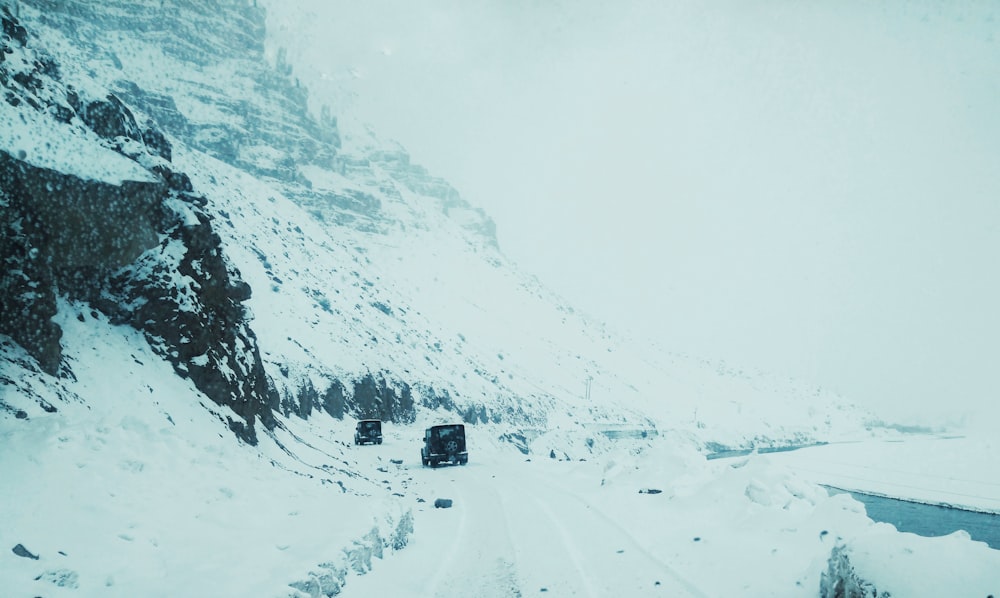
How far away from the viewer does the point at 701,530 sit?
1090 cm

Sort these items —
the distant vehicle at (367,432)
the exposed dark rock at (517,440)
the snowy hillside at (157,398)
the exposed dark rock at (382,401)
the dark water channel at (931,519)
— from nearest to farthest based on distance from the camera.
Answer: the snowy hillside at (157,398) < the dark water channel at (931,519) < the distant vehicle at (367,432) < the exposed dark rock at (382,401) < the exposed dark rock at (517,440)

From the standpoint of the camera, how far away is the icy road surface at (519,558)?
8109 mm

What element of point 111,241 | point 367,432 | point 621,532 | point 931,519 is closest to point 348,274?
point 367,432

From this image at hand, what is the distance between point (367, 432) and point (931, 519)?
130 feet

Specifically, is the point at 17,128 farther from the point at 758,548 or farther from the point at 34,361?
the point at 758,548

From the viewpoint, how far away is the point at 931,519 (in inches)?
1273

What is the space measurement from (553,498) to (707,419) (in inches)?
4113

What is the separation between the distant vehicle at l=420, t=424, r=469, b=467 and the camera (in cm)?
2855

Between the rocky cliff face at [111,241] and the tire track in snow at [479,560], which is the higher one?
the rocky cliff face at [111,241]

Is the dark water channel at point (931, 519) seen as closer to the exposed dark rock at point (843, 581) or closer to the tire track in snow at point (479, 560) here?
the tire track in snow at point (479, 560)

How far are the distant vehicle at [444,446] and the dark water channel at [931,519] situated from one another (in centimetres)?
2412

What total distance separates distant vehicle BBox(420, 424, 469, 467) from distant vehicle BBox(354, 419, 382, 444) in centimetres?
748

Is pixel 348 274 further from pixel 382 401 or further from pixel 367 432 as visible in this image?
pixel 367 432

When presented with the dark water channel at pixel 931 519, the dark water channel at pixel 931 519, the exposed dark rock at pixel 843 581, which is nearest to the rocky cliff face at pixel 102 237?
the exposed dark rock at pixel 843 581
